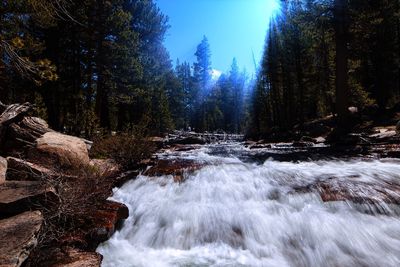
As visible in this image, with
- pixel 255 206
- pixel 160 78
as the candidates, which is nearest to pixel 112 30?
pixel 160 78

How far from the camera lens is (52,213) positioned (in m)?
4.88

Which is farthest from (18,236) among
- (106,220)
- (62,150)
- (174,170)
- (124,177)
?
(174,170)

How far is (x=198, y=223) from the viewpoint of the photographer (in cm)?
612

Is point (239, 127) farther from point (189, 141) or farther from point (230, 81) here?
point (189, 141)

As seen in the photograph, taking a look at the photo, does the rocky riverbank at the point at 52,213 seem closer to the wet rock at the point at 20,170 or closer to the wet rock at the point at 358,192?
the wet rock at the point at 20,170

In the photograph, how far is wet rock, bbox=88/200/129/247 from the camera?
5.28m

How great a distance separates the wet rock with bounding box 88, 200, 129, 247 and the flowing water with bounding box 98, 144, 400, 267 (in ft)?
0.52

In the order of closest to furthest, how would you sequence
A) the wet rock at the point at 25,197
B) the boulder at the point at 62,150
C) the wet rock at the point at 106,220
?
the wet rock at the point at 25,197 → the wet rock at the point at 106,220 → the boulder at the point at 62,150

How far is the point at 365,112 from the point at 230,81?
55.4 m

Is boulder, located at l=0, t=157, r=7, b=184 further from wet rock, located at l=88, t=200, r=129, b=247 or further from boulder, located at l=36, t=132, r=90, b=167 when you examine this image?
wet rock, located at l=88, t=200, r=129, b=247

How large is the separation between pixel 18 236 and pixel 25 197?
0.91m

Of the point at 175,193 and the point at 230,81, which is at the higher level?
the point at 230,81

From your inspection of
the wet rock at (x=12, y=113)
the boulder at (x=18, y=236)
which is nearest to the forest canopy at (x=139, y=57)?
the wet rock at (x=12, y=113)

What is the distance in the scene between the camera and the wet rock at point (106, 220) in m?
5.28
